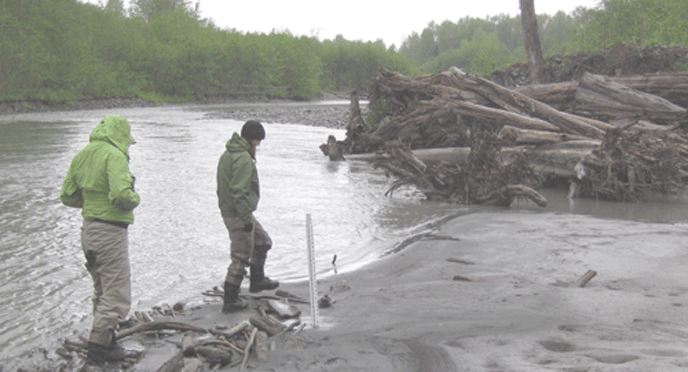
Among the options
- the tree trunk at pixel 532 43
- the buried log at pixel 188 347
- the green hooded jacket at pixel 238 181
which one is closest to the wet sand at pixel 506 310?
the buried log at pixel 188 347

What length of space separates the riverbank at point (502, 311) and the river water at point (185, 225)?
97cm

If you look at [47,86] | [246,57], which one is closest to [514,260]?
[47,86]

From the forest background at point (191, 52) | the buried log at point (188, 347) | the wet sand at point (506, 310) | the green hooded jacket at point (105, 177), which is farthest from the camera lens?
the forest background at point (191, 52)

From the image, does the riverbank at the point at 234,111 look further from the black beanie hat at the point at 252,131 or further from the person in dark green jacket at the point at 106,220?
the person in dark green jacket at the point at 106,220

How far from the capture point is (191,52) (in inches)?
3115

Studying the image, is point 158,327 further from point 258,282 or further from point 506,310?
point 506,310

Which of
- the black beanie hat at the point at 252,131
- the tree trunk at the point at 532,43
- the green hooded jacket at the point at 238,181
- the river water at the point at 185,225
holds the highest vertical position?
the tree trunk at the point at 532,43

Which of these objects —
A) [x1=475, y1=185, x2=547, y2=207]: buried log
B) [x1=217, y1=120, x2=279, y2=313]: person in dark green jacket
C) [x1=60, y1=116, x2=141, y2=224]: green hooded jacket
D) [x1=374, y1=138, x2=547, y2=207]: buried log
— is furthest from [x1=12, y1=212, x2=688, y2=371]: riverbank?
[x1=374, y1=138, x2=547, y2=207]: buried log

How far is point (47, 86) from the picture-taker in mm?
50656

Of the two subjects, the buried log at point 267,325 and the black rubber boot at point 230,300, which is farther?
the black rubber boot at point 230,300

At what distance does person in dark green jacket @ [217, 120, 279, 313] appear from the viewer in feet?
16.8

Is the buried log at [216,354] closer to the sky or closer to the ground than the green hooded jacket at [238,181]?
closer to the ground

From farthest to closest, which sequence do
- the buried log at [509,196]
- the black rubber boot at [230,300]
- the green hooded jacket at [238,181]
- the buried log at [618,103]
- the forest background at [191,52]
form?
the forest background at [191,52] < the buried log at [618,103] < the buried log at [509,196] < the black rubber boot at [230,300] < the green hooded jacket at [238,181]

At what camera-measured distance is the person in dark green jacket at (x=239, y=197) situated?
201 inches
